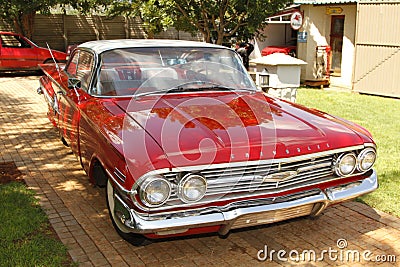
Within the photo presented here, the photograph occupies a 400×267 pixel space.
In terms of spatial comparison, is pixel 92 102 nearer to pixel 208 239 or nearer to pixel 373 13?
pixel 208 239

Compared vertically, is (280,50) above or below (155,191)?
above

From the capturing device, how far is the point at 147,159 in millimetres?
3289

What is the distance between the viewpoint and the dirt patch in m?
5.60

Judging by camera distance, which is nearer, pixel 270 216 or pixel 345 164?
pixel 270 216

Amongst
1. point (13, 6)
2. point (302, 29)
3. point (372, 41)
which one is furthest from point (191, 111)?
point (13, 6)

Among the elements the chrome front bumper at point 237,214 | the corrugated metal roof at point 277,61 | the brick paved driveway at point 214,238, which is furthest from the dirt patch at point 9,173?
the corrugated metal roof at point 277,61

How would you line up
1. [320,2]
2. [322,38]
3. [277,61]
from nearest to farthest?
[277,61], [320,2], [322,38]

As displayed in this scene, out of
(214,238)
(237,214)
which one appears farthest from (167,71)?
(237,214)

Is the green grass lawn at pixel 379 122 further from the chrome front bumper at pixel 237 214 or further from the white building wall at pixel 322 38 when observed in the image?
the chrome front bumper at pixel 237 214

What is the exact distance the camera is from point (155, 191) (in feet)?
10.7

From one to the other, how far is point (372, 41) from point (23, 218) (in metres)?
11.3

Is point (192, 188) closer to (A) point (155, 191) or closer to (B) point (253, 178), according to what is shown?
(A) point (155, 191)

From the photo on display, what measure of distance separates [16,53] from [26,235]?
12591 mm

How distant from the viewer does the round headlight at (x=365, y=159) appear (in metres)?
3.99
